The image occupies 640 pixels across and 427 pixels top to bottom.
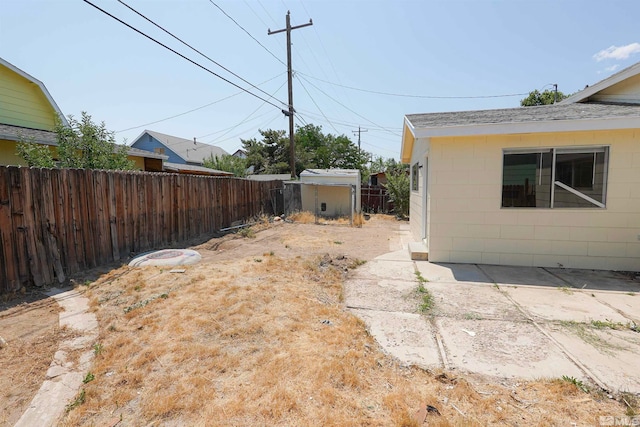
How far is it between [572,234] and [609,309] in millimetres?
2236

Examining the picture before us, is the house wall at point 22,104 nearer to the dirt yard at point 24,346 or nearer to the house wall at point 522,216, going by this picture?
the dirt yard at point 24,346

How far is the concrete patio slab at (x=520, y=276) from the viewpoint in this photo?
4.98 metres

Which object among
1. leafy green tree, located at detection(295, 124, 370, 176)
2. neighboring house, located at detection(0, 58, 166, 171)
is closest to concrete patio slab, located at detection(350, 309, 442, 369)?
neighboring house, located at detection(0, 58, 166, 171)

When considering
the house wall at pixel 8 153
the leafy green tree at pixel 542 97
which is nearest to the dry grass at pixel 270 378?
the house wall at pixel 8 153

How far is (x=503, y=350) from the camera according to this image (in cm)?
297

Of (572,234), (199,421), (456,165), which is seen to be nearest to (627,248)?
(572,234)

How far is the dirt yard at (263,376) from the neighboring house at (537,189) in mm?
2553

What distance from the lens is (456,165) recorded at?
6008 mm

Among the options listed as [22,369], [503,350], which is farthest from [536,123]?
[22,369]

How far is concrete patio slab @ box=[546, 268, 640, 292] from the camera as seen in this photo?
4.75m

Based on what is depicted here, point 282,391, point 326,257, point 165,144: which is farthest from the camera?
point 165,144

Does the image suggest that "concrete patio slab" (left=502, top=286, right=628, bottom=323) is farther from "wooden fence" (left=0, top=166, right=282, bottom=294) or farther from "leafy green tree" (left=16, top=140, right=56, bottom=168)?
"leafy green tree" (left=16, top=140, right=56, bottom=168)

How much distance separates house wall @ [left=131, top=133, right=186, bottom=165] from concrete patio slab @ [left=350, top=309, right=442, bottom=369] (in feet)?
93.0

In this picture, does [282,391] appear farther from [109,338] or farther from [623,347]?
[623,347]
